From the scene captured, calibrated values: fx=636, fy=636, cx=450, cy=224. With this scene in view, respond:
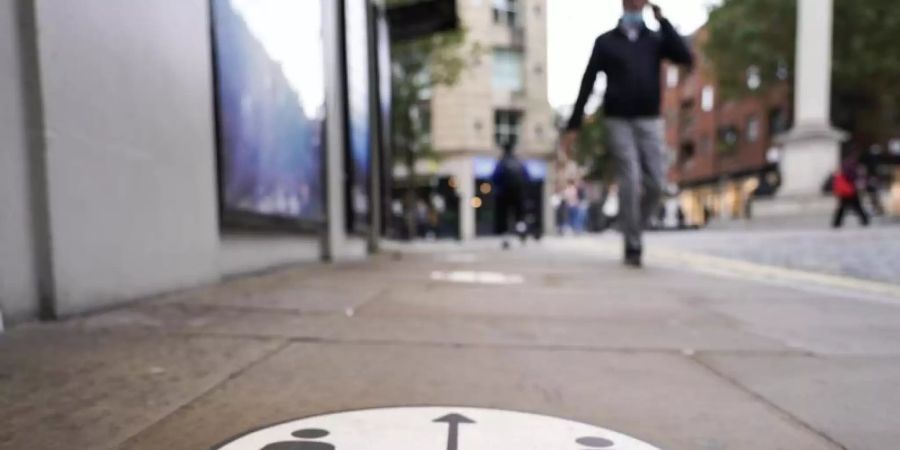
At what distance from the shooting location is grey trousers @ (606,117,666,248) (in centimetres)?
517

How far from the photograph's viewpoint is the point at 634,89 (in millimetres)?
5086

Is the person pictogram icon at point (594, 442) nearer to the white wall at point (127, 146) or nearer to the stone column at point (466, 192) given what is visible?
the white wall at point (127, 146)

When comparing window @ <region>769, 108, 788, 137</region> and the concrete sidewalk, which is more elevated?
window @ <region>769, 108, 788, 137</region>

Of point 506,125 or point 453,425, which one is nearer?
point 453,425

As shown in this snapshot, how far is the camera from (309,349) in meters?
2.11

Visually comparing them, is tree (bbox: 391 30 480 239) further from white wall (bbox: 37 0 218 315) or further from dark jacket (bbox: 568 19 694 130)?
white wall (bbox: 37 0 218 315)

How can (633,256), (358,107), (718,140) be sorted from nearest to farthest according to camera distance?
(633,256) < (358,107) < (718,140)

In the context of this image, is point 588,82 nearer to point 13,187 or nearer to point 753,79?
point 13,187

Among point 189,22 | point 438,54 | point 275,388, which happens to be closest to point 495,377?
point 275,388

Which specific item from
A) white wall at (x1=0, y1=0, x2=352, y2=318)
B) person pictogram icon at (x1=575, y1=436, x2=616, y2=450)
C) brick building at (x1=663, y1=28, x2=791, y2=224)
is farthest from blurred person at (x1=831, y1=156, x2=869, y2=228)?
brick building at (x1=663, y1=28, x2=791, y2=224)

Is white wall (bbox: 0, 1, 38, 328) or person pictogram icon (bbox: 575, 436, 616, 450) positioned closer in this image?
person pictogram icon (bbox: 575, 436, 616, 450)

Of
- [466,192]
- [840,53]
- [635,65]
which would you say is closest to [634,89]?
[635,65]

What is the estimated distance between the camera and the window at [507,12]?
102 feet

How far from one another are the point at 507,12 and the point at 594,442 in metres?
32.2
